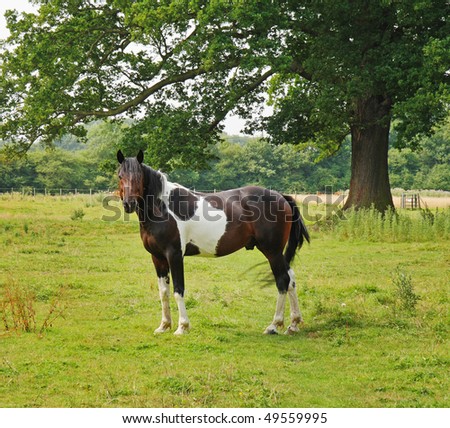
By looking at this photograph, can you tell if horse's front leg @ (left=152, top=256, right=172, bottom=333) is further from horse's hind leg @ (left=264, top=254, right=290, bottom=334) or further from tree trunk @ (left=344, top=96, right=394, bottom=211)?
tree trunk @ (left=344, top=96, right=394, bottom=211)

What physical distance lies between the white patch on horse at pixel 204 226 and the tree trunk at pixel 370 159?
1501cm

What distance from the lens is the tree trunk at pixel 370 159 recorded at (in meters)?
23.7

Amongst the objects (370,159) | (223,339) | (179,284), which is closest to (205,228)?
(179,284)

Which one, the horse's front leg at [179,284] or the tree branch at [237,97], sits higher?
the tree branch at [237,97]

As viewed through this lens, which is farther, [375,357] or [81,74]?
[81,74]

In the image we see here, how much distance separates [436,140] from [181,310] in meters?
67.5

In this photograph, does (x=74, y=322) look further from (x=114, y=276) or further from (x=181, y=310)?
(x=114, y=276)

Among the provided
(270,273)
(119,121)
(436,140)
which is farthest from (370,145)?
(436,140)

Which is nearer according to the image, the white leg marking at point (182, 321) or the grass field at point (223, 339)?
the grass field at point (223, 339)

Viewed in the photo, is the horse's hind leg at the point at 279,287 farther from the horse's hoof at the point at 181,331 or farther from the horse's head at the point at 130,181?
the horse's head at the point at 130,181

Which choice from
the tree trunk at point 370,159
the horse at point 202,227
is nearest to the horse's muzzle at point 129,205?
the horse at point 202,227

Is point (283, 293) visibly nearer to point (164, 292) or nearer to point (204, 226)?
point (204, 226)

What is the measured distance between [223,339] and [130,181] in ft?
7.74

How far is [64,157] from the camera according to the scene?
241ft
